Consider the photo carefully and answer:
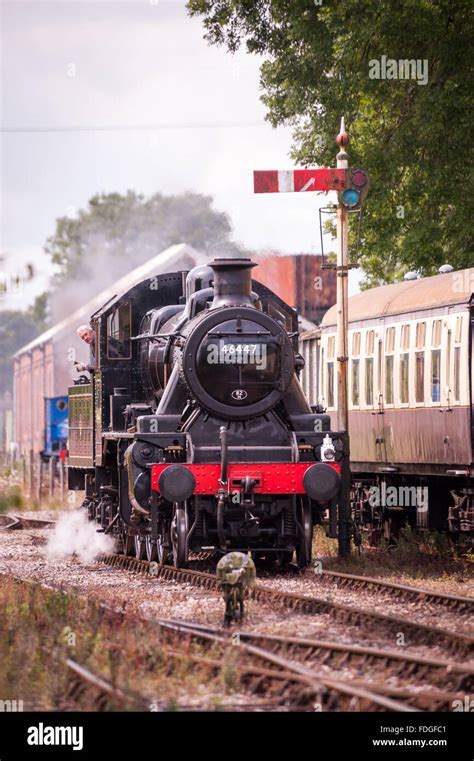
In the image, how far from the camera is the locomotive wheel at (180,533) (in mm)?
15125

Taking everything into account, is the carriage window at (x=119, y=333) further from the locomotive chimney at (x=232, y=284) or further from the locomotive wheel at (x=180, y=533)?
the locomotive wheel at (x=180, y=533)

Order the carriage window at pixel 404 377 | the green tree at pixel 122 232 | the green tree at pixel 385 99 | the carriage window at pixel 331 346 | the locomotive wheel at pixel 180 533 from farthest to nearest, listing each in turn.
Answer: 1. the green tree at pixel 122 232
2. the green tree at pixel 385 99
3. the carriage window at pixel 331 346
4. the carriage window at pixel 404 377
5. the locomotive wheel at pixel 180 533

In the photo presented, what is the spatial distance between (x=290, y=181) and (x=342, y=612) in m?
6.81

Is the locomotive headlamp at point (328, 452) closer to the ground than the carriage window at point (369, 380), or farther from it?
closer to the ground

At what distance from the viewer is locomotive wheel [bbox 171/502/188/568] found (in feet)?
49.6

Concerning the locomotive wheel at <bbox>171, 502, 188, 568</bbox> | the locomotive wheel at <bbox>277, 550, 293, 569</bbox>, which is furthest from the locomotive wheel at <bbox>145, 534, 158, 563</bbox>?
the locomotive wheel at <bbox>277, 550, 293, 569</bbox>

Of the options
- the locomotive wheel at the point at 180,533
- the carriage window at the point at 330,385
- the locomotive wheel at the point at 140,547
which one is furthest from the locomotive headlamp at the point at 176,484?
the carriage window at the point at 330,385

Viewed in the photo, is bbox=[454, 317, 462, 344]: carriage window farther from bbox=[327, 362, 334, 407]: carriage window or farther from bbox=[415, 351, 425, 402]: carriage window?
bbox=[327, 362, 334, 407]: carriage window

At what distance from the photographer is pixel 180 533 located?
15172 mm

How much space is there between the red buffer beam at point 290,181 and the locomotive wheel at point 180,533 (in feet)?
13.7

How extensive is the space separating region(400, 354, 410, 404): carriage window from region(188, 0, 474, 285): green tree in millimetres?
5678

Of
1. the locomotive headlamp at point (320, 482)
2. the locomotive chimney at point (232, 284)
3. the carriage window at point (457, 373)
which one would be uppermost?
the locomotive chimney at point (232, 284)
